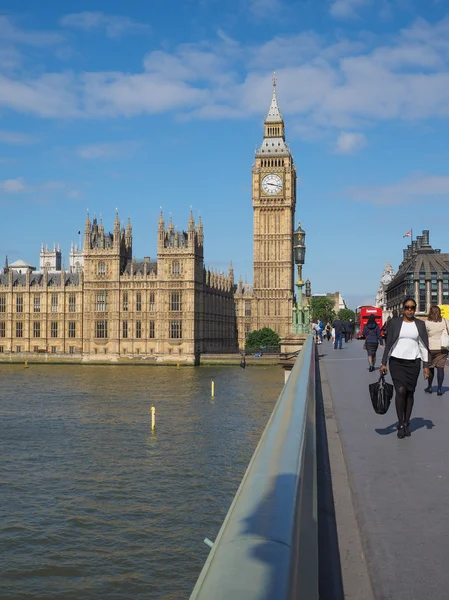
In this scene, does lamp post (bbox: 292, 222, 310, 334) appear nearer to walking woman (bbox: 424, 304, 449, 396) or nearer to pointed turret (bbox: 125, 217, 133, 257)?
walking woman (bbox: 424, 304, 449, 396)

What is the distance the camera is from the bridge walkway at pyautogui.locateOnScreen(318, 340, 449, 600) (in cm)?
394

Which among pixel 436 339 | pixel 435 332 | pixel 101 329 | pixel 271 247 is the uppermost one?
pixel 271 247

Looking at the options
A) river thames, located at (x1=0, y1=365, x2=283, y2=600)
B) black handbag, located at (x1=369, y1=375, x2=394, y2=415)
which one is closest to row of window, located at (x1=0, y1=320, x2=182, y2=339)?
river thames, located at (x1=0, y1=365, x2=283, y2=600)

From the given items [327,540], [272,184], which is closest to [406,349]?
[327,540]

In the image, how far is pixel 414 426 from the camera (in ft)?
33.6

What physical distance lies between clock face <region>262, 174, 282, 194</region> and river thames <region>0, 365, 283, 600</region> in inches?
2747

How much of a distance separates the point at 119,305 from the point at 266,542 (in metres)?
96.6

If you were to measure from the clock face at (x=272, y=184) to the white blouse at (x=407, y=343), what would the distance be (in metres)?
107

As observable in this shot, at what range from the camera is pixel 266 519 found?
7.91 ft

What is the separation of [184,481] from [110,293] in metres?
74.8

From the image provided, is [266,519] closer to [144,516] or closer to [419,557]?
[419,557]

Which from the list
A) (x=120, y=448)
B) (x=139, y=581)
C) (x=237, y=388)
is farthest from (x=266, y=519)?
(x=237, y=388)

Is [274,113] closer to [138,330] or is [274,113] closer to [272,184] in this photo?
[272,184]

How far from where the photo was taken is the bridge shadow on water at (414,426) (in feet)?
31.6
